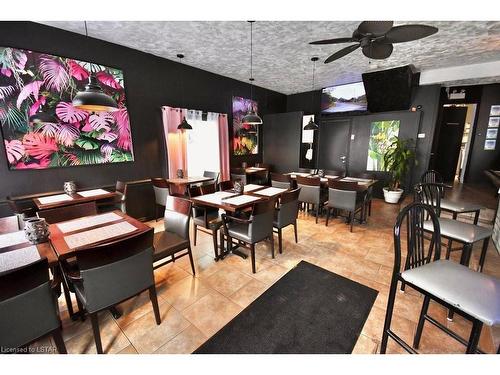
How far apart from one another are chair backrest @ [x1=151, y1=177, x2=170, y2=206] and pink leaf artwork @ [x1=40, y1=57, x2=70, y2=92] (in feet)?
5.75

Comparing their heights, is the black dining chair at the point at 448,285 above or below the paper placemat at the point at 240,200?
below

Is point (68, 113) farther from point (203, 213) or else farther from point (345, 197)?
point (345, 197)

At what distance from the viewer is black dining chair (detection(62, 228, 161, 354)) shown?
1265 mm

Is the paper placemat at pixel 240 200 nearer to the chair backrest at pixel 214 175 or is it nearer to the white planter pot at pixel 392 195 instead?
the chair backrest at pixel 214 175

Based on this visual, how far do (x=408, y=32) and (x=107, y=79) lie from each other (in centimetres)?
392

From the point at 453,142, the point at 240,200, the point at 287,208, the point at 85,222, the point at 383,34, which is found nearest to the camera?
the point at 85,222

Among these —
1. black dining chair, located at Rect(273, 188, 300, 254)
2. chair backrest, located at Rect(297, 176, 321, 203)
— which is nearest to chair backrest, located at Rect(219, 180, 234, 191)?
black dining chair, located at Rect(273, 188, 300, 254)

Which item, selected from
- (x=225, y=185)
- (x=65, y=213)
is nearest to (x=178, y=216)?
(x=65, y=213)

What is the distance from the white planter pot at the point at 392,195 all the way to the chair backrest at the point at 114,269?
207 inches

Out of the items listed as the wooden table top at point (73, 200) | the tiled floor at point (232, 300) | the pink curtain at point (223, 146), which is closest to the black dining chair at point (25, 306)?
the tiled floor at point (232, 300)

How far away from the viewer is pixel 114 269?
1.35 meters

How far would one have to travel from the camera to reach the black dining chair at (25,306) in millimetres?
998

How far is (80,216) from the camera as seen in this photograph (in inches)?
85.7
